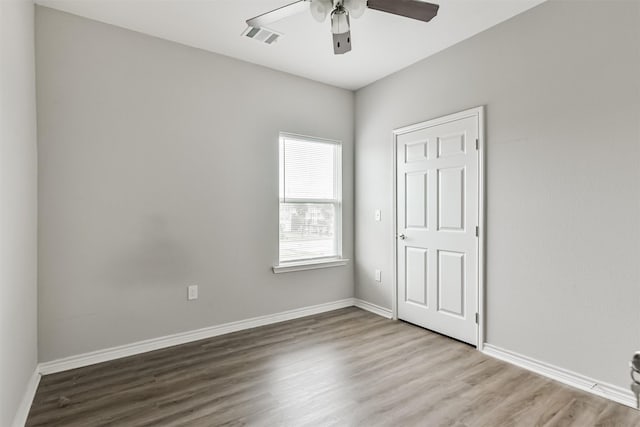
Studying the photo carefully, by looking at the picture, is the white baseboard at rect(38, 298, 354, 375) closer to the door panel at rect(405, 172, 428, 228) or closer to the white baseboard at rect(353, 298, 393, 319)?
the white baseboard at rect(353, 298, 393, 319)

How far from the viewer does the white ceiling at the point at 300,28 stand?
2.49 m

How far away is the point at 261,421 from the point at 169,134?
2.41m

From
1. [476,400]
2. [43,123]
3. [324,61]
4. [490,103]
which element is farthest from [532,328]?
[43,123]

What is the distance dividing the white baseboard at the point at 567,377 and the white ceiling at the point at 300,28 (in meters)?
2.68

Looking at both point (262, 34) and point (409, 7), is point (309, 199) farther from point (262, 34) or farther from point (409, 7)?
point (409, 7)

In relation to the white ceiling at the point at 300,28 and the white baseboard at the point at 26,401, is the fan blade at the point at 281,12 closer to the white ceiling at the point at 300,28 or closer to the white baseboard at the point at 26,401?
the white ceiling at the point at 300,28

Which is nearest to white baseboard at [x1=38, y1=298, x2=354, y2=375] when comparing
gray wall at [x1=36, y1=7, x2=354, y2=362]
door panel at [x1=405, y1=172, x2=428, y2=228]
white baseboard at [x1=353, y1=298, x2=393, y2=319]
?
gray wall at [x1=36, y1=7, x2=354, y2=362]

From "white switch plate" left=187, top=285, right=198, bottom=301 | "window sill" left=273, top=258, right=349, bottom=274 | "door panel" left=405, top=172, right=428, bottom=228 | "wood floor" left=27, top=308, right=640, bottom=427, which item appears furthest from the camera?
"window sill" left=273, top=258, right=349, bottom=274

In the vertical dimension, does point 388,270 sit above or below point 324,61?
below

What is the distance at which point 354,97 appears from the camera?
4.24 metres

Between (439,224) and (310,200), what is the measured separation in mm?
1452

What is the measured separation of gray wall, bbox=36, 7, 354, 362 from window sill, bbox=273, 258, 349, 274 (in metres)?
0.09

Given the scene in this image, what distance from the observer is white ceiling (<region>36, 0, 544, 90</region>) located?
8.16 ft

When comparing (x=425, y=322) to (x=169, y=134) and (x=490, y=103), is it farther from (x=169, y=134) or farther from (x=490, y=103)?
(x=169, y=134)
